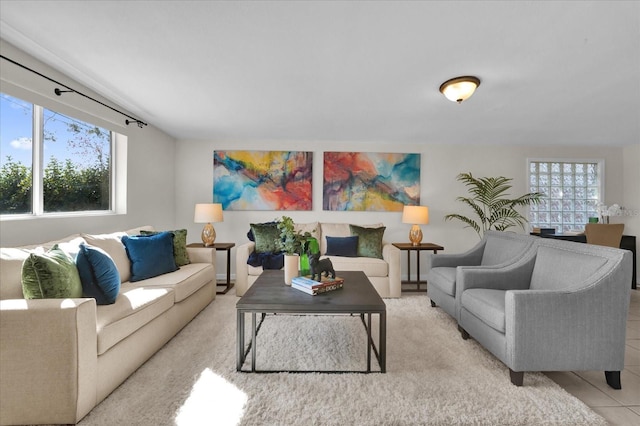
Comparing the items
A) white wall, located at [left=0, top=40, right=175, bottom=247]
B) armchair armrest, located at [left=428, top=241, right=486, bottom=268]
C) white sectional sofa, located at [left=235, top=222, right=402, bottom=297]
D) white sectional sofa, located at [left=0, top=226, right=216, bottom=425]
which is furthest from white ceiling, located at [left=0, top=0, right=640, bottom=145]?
white sectional sofa, located at [left=235, top=222, right=402, bottom=297]

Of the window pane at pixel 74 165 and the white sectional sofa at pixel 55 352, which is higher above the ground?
the window pane at pixel 74 165

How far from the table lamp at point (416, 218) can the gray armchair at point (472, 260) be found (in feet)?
3.08

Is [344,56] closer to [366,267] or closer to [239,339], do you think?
[239,339]

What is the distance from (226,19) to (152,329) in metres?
2.20

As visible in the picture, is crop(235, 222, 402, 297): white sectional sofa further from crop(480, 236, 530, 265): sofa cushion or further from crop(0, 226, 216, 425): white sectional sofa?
crop(0, 226, 216, 425): white sectional sofa

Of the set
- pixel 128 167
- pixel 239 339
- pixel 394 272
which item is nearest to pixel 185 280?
pixel 239 339

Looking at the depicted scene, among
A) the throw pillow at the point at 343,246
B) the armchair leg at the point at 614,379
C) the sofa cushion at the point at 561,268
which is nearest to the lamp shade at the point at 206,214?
the throw pillow at the point at 343,246

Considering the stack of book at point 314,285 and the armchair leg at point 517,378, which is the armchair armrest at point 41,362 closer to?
the stack of book at point 314,285

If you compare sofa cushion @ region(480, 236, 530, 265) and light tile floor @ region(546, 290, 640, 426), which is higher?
sofa cushion @ region(480, 236, 530, 265)

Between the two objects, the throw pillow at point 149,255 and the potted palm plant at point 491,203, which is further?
the potted palm plant at point 491,203

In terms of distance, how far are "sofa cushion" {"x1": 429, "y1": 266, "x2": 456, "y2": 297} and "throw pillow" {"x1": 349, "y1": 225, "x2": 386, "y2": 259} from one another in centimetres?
90

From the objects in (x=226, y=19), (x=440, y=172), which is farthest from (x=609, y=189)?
(x=226, y=19)

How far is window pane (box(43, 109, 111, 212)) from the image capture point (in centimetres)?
276

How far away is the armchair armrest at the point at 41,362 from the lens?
1.52 m
